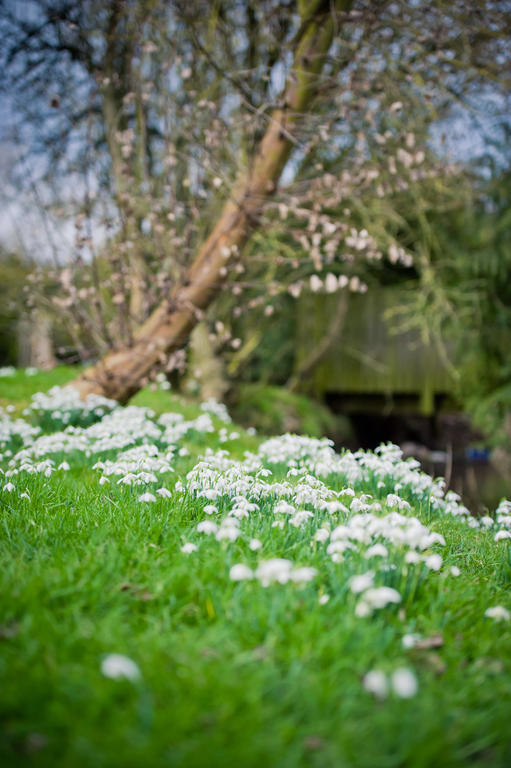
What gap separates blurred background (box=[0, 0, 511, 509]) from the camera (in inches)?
237

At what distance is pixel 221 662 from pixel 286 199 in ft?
19.8

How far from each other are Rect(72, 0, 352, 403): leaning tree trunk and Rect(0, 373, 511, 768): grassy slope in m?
3.85

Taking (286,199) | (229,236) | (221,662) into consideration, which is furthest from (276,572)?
(286,199)

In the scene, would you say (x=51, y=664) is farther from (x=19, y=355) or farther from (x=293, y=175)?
(x=19, y=355)

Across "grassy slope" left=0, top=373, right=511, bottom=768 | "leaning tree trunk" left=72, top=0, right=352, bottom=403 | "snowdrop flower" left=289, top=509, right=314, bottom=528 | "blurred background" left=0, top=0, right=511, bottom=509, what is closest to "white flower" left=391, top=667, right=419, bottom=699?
"grassy slope" left=0, top=373, right=511, bottom=768

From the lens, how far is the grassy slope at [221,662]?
1499mm

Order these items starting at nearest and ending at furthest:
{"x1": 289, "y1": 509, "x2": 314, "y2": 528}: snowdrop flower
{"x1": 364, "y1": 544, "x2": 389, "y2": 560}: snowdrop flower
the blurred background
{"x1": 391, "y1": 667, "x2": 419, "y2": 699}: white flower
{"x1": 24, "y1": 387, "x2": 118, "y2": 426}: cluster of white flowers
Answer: {"x1": 391, "y1": 667, "x2": 419, "y2": 699}: white flower → {"x1": 364, "y1": 544, "x2": 389, "y2": 560}: snowdrop flower → {"x1": 289, "y1": 509, "x2": 314, "y2": 528}: snowdrop flower → {"x1": 24, "y1": 387, "x2": 118, "y2": 426}: cluster of white flowers → the blurred background

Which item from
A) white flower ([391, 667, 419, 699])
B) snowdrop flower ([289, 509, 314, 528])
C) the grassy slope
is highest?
snowdrop flower ([289, 509, 314, 528])

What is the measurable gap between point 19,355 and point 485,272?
13737mm

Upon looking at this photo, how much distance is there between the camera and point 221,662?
5.83ft

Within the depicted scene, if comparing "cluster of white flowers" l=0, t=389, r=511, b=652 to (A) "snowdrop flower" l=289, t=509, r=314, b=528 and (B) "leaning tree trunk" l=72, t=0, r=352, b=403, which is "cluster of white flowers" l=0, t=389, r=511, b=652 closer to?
(A) "snowdrop flower" l=289, t=509, r=314, b=528

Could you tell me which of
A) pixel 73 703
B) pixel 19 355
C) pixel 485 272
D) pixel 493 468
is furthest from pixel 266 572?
pixel 19 355

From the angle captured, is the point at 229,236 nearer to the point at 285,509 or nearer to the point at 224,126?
the point at 224,126

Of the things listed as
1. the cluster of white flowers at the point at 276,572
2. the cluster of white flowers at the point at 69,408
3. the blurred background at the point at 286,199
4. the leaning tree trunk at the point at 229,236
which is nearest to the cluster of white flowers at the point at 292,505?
the cluster of white flowers at the point at 276,572
